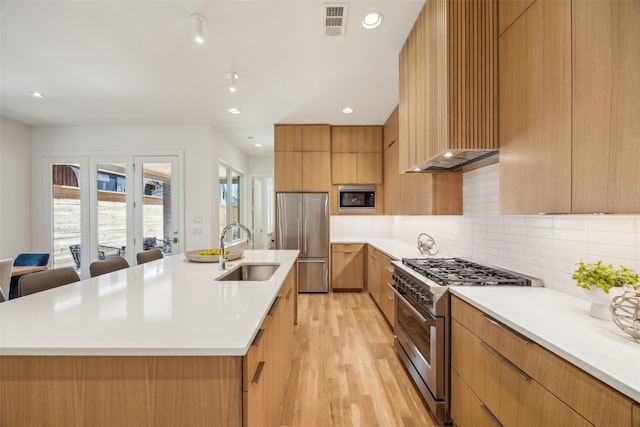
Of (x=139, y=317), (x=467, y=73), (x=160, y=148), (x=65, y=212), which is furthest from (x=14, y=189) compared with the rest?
(x=467, y=73)

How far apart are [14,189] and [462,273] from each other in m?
6.37

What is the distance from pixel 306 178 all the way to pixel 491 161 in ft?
9.35

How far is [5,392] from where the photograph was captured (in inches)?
34.7

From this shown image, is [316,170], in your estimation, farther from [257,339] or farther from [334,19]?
[257,339]

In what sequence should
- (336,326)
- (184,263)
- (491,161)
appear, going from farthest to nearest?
1. (336,326)
2. (184,263)
3. (491,161)

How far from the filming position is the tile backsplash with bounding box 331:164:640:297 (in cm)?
124

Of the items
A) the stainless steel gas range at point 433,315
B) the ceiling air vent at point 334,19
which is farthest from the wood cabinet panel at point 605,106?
the ceiling air vent at point 334,19

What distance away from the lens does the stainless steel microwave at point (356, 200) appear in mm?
4508

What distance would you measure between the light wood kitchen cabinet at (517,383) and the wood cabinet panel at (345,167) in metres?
3.15

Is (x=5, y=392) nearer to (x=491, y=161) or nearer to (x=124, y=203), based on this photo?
(x=491, y=161)

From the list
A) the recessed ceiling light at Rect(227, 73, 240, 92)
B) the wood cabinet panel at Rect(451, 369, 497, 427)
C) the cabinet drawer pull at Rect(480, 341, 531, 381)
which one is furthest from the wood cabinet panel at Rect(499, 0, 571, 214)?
the recessed ceiling light at Rect(227, 73, 240, 92)

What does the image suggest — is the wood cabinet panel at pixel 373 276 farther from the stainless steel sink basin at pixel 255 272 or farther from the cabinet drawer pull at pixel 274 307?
the cabinet drawer pull at pixel 274 307

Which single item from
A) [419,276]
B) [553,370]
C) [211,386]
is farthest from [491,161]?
[211,386]

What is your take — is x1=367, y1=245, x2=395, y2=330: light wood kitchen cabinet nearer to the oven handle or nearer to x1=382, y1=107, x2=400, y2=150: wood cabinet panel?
the oven handle
